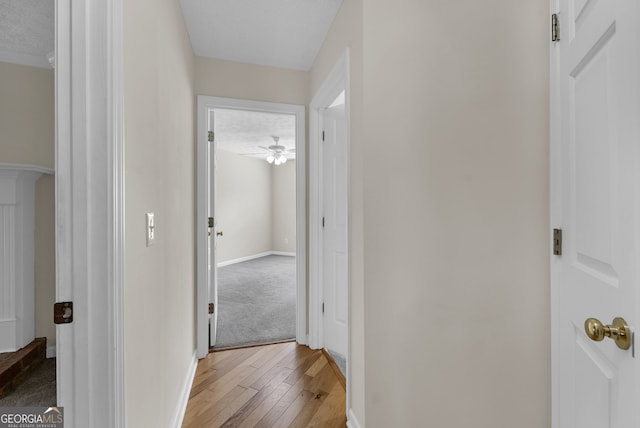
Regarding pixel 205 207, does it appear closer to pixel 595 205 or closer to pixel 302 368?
pixel 302 368

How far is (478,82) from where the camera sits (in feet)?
4.02

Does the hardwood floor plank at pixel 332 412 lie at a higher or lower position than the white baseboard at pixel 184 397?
lower

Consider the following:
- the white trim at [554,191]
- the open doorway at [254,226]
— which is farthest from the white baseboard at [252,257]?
the white trim at [554,191]

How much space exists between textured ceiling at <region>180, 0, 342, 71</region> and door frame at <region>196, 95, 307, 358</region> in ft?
1.17

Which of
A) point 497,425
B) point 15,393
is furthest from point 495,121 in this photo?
point 15,393

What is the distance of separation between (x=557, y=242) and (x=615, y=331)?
39cm

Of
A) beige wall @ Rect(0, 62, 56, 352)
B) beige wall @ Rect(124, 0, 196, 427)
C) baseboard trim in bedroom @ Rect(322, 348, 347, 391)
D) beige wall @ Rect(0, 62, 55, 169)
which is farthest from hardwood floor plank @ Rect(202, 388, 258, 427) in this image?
beige wall @ Rect(0, 62, 55, 169)

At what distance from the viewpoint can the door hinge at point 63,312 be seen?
0.74 metres

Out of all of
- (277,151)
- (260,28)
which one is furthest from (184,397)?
(277,151)

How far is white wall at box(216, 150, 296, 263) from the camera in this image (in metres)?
6.41

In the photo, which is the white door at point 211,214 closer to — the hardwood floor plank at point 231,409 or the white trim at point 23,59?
the hardwood floor plank at point 231,409

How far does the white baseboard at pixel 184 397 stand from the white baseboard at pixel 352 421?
0.91 meters

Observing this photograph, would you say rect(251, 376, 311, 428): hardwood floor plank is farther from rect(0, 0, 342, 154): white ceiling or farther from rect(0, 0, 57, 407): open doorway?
rect(0, 0, 342, 154): white ceiling

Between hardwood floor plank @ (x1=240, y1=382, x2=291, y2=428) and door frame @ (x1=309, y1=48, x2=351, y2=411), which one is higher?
door frame @ (x1=309, y1=48, x2=351, y2=411)
